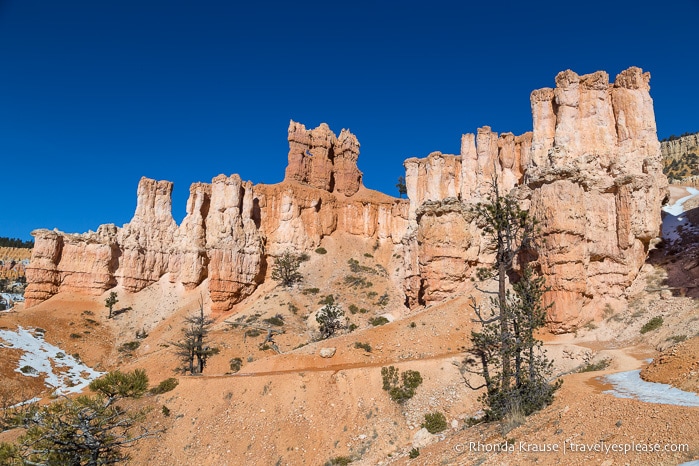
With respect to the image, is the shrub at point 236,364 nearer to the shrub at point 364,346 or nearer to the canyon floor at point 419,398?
the canyon floor at point 419,398

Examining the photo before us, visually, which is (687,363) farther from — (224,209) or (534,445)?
(224,209)

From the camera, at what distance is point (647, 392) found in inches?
421

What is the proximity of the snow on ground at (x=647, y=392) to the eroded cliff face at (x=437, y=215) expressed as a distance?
24.9 feet

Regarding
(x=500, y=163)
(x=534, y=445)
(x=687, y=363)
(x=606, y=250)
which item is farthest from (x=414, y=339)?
(x=500, y=163)

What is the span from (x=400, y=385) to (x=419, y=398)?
1.07m

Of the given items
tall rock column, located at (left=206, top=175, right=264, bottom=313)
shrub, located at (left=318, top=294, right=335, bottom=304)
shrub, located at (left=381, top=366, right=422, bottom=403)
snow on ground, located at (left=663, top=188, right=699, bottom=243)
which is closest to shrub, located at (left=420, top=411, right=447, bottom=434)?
shrub, located at (left=381, top=366, right=422, bottom=403)

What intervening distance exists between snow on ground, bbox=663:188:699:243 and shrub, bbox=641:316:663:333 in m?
12.2

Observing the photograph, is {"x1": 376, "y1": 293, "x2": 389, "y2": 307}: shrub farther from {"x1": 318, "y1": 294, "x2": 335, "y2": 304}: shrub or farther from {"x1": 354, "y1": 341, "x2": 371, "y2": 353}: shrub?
{"x1": 354, "y1": 341, "x2": 371, "y2": 353}: shrub

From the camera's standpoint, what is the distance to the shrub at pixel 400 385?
19781mm

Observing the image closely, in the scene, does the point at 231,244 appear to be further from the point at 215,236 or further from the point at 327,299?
the point at 327,299

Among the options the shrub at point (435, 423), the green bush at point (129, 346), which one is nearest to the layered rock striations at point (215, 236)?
the green bush at point (129, 346)

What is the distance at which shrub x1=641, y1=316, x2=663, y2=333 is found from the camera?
23156mm

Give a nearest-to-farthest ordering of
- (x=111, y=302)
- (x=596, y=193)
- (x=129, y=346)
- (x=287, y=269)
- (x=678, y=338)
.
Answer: (x=678, y=338) → (x=596, y=193) → (x=129, y=346) → (x=111, y=302) → (x=287, y=269)

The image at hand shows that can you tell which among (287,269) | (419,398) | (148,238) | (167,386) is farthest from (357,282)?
(419,398)
